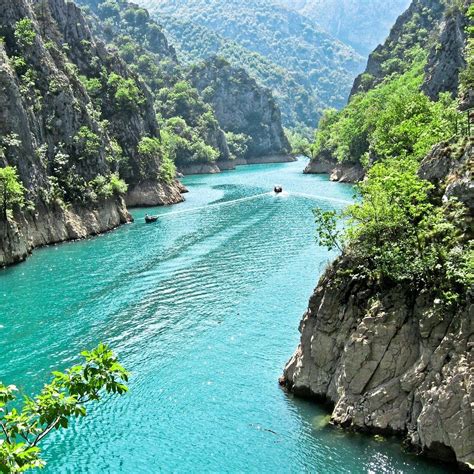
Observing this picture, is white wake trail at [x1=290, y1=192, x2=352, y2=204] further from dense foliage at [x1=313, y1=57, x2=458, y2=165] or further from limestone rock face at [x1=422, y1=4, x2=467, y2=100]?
limestone rock face at [x1=422, y1=4, x2=467, y2=100]

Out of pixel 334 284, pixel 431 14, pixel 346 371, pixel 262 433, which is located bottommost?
pixel 262 433

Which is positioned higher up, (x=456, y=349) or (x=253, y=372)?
(x=456, y=349)

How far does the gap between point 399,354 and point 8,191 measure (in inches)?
1963

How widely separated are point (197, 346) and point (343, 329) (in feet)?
40.5

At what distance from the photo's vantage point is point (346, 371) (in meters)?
25.4

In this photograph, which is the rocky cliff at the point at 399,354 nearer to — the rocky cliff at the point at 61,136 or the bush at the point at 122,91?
the rocky cliff at the point at 61,136

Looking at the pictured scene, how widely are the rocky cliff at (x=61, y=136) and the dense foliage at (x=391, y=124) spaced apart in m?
40.1

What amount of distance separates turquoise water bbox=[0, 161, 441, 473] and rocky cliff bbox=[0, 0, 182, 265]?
5.05 meters

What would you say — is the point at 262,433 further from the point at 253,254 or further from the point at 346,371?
the point at 253,254

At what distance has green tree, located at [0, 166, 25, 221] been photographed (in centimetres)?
6134

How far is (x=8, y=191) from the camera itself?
62.2 meters

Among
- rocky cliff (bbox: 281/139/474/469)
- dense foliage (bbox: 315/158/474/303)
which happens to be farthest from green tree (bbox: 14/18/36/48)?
rocky cliff (bbox: 281/139/474/469)

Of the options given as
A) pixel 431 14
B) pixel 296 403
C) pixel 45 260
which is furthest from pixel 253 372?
pixel 431 14

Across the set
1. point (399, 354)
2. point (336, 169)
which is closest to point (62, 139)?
point (399, 354)
